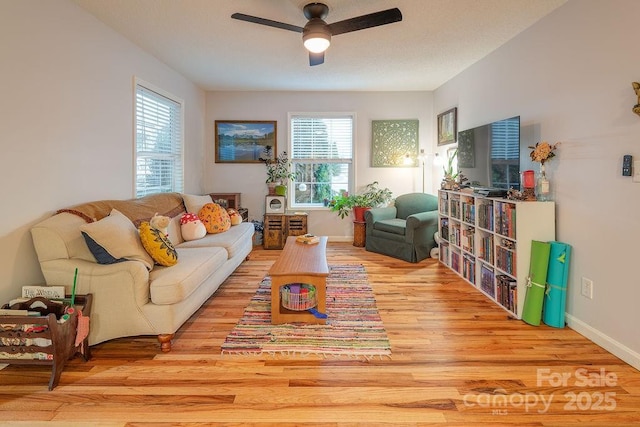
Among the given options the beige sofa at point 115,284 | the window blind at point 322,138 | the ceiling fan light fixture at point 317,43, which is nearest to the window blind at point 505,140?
the ceiling fan light fixture at point 317,43

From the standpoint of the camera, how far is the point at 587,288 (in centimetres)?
249

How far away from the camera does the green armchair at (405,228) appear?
4.50 m

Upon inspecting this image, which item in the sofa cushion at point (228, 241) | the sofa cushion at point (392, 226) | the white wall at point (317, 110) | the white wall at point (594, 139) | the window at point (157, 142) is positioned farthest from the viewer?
the white wall at point (317, 110)

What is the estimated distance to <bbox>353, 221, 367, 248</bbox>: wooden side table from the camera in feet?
17.8

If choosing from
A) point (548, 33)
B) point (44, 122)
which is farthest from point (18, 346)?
point (548, 33)

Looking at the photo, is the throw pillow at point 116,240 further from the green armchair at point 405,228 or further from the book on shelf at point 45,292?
the green armchair at point 405,228

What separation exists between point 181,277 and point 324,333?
109cm

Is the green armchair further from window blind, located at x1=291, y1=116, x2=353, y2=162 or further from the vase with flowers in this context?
the vase with flowers

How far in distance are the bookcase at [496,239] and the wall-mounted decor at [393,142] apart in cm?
165

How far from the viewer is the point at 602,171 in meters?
2.34

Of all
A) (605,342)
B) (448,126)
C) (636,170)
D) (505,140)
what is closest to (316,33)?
(505,140)

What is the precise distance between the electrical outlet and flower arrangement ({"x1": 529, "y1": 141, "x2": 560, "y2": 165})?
97 cm

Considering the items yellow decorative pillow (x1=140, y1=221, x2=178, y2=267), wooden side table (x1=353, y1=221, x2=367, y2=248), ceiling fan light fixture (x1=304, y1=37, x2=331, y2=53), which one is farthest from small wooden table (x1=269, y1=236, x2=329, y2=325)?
wooden side table (x1=353, y1=221, x2=367, y2=248)

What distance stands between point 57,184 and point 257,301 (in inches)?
71.7
